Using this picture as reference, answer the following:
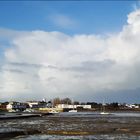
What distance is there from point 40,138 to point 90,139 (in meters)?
5.82

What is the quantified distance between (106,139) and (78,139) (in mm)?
3184

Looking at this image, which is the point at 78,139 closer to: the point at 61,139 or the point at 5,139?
→ the point at 61,139

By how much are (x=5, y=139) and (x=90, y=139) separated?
9.55 metres

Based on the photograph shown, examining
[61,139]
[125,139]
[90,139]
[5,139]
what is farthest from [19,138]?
[125,139]

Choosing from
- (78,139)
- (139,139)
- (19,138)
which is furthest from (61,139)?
(139,139)

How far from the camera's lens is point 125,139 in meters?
44.2

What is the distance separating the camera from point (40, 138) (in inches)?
1756

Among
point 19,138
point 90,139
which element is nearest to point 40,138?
point 19,138

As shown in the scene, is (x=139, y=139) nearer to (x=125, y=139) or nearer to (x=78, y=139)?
(x=125, y=139)

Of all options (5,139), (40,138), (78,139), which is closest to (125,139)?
(78,139)

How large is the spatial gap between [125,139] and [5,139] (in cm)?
1362

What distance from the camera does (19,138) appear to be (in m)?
44.4

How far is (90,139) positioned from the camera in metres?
43.7

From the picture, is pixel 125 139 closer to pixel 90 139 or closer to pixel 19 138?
pixel 90 139
